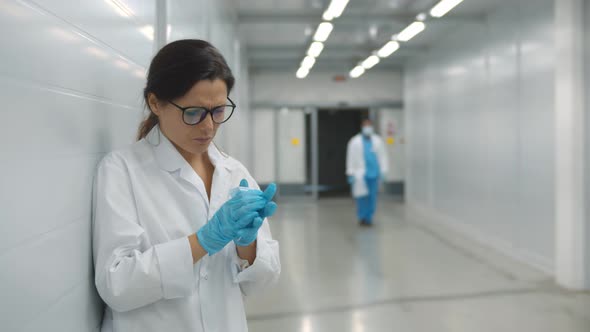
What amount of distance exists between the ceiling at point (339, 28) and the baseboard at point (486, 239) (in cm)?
320

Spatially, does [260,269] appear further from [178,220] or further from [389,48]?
[389,48]

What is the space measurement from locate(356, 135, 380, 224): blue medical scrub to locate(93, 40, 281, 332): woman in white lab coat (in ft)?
21.8

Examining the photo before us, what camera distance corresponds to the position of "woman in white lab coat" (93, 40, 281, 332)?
115 cm

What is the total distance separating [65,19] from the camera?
109 cm

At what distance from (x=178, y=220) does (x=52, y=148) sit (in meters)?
0.41

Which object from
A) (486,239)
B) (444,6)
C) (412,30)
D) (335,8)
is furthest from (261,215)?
(486,239)

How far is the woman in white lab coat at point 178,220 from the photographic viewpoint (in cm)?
115

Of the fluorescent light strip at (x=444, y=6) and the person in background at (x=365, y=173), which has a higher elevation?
the fluorescent light strip at (x=444, y=6)

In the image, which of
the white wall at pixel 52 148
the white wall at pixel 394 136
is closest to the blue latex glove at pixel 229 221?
the white wall at pixel 52 148

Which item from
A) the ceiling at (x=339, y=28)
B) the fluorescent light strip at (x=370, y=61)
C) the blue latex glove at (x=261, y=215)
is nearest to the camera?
the blue latex glove at (x=261, y=215)

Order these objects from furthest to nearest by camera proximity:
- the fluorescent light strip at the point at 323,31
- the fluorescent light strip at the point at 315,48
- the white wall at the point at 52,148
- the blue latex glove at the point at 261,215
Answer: the fluorescent light strip at the point at 315,48, the fluorescent light strip at the point at 323,31, the blue latex glove at the point at 261,215, the white wall at the point at 52,148

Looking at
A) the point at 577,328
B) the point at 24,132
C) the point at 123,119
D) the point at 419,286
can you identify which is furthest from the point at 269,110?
the point at 24,132

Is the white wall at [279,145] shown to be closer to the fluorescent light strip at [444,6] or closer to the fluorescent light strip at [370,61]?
the fluorescent light strip at [370,61]

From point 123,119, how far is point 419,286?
3704mm
